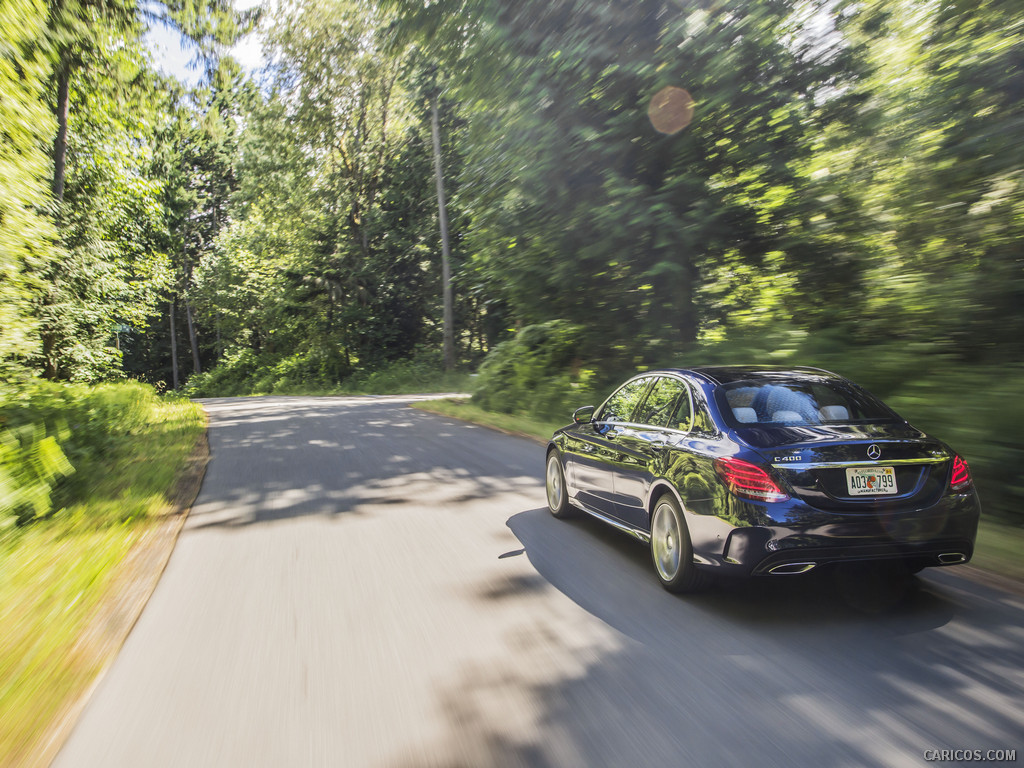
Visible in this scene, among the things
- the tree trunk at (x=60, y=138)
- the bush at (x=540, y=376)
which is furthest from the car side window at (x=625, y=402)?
the tree trunk at (x=60, y=138)

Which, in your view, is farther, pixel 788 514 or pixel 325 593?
pixel 325 593

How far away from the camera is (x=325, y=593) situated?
554cm

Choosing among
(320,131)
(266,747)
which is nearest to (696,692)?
(266,747)

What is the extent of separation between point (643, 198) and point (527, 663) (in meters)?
10.4

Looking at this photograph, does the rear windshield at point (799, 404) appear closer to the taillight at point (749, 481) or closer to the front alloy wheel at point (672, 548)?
the taillight at point (749, 481)

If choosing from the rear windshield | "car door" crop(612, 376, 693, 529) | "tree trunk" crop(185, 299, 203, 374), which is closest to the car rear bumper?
the rear windshield

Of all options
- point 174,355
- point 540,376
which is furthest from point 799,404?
point 174,355

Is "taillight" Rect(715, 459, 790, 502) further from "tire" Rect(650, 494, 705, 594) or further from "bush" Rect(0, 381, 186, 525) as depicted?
"bush" Rect(0, 381, 186, 525)

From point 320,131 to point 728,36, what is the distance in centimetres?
2937

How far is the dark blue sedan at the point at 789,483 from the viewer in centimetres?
453

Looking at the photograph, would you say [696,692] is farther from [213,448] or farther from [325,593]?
[213,448]

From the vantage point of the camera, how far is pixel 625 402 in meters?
6.86

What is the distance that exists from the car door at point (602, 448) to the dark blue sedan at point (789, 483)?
62cm

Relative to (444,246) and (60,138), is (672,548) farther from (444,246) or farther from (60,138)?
(444,246)
